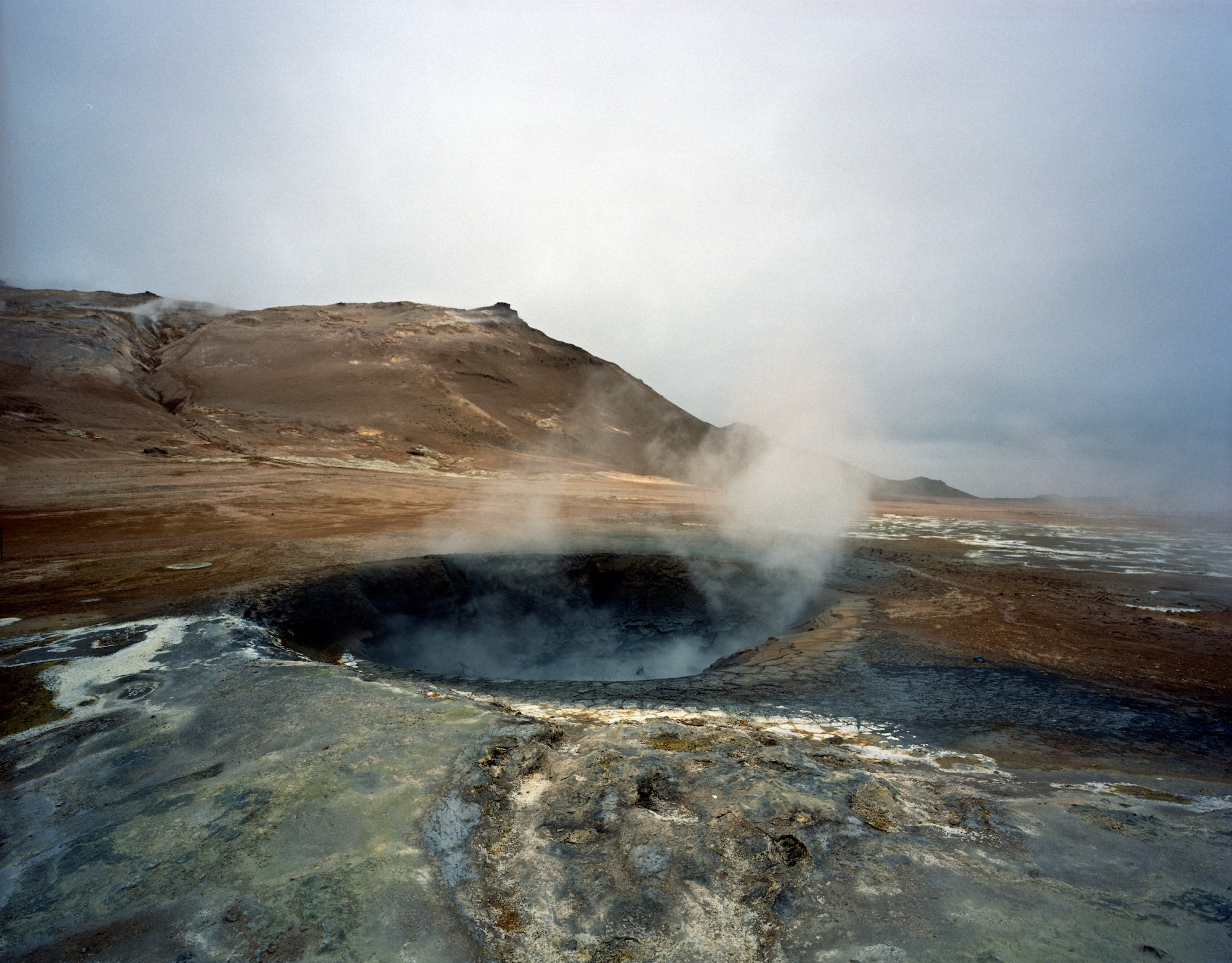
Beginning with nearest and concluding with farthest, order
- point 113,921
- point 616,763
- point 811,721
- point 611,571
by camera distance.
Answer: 1. point 113,921
2. point 616,763
3. point 811,721
4. point 611,571

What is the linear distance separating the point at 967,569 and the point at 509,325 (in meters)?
48.8

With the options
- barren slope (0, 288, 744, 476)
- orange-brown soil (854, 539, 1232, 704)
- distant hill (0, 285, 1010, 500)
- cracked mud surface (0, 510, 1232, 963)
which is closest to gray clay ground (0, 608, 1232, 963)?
cracked mud surface (0, 510, 1232, 963)

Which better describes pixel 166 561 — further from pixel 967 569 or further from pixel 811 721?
pixel 967 569

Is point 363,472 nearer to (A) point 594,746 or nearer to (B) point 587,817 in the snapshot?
(A) point 594,746

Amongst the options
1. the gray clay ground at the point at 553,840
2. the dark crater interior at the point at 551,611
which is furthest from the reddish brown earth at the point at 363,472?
the gray clay ground at the point at 553,840

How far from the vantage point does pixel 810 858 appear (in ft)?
8.67

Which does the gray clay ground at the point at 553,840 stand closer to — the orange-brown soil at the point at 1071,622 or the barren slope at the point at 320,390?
the orange-brown soil at the point at 1071,622

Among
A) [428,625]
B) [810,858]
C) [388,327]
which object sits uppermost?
[388,327]

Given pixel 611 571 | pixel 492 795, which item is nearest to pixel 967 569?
pixel 611 571

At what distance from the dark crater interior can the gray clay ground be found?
126 inches

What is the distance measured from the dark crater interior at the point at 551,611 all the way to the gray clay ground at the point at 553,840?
319cm

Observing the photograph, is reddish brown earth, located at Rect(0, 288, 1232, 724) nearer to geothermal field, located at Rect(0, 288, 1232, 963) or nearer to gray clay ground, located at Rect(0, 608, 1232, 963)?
geothermal field, located at Rect(0, 288, 1232, 963)

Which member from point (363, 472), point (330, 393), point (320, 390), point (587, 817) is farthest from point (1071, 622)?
point (320, 390)

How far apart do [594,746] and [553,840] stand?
2.85 feet
